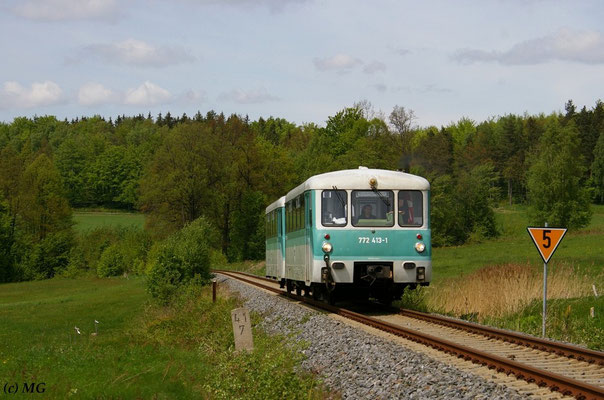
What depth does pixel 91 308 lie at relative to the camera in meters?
40.8

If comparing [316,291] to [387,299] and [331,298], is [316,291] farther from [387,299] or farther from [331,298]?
[387,299]

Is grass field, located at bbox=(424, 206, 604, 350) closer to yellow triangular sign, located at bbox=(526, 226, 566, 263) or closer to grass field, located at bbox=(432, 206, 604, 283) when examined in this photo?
yellow triangular sign, located at bbox=(526, 226, 566, 263)

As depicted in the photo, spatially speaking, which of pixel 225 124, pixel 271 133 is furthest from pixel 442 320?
pixel 271 133

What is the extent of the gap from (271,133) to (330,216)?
442 feet

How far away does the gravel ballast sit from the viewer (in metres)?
8.51

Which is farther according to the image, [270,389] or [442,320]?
[442,320]

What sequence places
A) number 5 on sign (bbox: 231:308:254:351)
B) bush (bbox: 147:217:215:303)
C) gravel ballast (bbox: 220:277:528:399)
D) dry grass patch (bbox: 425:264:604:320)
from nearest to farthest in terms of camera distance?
gravel ballast (bbox: 220:277:528:399) → number 5 on sign (bbox: 231:308:254:351) → dry grass patch (bbox: 425:264:604:320) → bush (bbox: 147:217:215:303)

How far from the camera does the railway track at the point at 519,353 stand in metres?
8.24

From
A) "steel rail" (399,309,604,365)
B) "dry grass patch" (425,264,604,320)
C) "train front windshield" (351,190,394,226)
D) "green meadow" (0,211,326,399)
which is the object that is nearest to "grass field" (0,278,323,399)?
"green meadow" (0,211,326,399)

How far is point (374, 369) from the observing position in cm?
1035

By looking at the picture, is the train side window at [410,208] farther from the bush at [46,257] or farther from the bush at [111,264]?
the bush at [46,257]

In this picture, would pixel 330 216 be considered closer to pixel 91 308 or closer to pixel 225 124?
pixel 91 308

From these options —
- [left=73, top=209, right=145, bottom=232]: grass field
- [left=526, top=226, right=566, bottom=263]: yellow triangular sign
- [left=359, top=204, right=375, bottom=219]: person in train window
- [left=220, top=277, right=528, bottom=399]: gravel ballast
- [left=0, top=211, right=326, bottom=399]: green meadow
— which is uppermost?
[left=73, top=209, right=145, bottom=232]: grass field

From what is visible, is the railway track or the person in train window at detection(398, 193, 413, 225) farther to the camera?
the person in train window at detection(398, 193, 413, 225)
